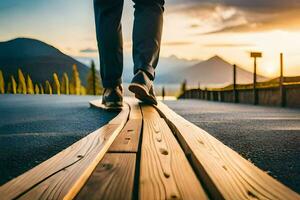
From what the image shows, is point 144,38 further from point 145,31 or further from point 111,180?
point 111,180

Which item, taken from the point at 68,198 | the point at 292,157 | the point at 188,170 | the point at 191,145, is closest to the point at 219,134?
the point at 292,157

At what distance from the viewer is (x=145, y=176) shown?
112 cm

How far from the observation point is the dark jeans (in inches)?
140

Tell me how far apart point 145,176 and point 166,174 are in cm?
7

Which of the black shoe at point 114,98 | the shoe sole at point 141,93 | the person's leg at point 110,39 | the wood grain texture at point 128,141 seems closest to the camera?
the wood grain texture at point 128,141

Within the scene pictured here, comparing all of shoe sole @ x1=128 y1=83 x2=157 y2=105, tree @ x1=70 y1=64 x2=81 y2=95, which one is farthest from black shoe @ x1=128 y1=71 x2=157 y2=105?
tree @ x1=70 y1=64 x2=81 y2=95

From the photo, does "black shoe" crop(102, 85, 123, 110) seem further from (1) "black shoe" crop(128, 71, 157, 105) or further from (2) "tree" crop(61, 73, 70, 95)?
(2) "tree" crop(61, 73, 70, 95)

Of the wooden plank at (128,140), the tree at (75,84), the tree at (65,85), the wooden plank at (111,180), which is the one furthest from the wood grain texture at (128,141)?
the tree at (65,85)

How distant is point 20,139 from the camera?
240 cm

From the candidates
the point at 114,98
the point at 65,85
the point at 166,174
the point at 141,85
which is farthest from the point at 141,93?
the point at 65,85

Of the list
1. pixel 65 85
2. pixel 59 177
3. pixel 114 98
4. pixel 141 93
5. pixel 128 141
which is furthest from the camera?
pixel 65 85

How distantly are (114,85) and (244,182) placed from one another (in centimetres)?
298

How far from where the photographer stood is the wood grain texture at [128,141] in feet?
5.23

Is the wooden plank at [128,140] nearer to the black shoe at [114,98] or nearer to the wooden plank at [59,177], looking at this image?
the wooden plank at [59,177]
